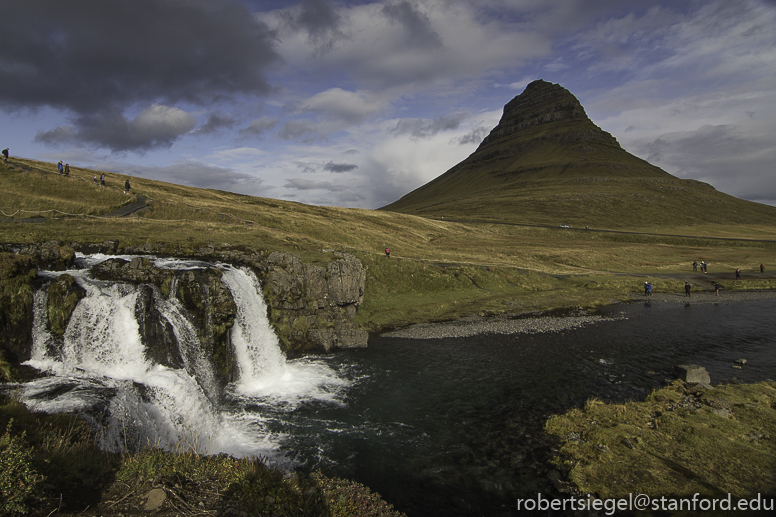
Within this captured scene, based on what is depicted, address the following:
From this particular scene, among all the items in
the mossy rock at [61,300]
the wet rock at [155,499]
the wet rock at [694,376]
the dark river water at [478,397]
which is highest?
the mossy rock at [61,300]

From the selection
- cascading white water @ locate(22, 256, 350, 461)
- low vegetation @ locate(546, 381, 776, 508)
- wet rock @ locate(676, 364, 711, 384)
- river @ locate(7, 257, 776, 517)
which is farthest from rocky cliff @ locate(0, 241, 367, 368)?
wet rock @ locate(676, 364, 711, 384)

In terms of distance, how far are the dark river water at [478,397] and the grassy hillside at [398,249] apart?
11617mm

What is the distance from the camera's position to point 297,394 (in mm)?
26016

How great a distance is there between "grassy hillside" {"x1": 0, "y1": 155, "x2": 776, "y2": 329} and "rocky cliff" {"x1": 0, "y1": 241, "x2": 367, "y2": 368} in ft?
14.3

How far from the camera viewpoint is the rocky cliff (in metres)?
21.9

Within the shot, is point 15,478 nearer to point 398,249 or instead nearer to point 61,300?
point 61,300

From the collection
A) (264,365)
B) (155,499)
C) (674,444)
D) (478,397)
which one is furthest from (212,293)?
(674,444)

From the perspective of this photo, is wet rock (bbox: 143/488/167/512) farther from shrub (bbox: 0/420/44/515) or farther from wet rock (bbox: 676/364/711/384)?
wet rock (bbox: 676/364/711/384)

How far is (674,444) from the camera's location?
18094 mm

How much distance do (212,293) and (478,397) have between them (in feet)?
70.0

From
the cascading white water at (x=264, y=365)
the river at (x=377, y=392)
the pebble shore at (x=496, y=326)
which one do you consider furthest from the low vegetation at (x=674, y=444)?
the pebble shore at (x=496, y=326)

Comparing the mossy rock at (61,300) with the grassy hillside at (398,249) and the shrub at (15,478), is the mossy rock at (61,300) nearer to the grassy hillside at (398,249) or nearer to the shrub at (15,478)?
the shrub at (15,478)

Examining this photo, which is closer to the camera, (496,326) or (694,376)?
(694,376)

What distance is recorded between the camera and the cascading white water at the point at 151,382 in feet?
55.7
